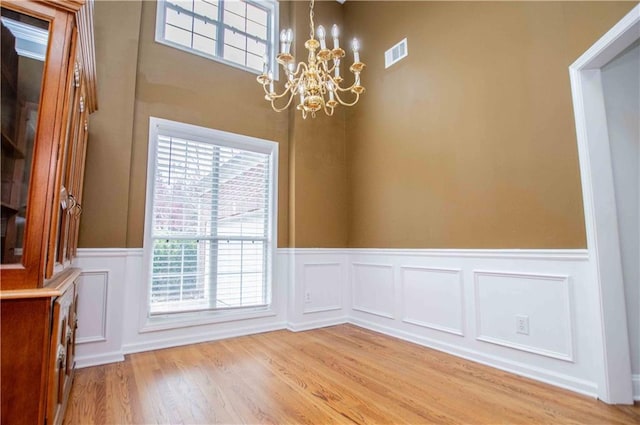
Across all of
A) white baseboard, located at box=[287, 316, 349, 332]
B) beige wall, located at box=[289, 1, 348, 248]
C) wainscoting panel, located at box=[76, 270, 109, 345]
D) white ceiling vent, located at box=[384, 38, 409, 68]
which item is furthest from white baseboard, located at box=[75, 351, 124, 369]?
white ceiling vent, located at box=[384, 38, 409, 68]

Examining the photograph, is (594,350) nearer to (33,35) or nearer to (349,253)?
(349,253)

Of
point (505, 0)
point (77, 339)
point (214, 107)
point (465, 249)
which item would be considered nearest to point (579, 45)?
point (505, 0)

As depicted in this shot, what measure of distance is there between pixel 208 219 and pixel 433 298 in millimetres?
2397

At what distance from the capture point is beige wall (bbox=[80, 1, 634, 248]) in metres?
2.34

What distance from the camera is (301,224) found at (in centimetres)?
390

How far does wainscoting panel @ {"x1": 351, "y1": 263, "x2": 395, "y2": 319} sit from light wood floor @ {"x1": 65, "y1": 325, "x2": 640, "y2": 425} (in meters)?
0.64

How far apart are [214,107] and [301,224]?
63.9 inches

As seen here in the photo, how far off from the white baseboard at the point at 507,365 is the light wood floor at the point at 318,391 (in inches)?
2.6

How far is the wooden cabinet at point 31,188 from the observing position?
1120 millimetres

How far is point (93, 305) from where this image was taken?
8.83ft

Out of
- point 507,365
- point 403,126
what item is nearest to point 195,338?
point 507,365

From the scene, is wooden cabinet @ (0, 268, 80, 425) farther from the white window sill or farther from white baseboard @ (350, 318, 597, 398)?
white baseboard @ (350, 318, 597, 398)

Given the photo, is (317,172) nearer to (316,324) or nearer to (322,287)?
(322,287)

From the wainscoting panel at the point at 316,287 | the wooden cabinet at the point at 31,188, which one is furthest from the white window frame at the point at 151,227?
the wooden cabinet at the point at 31,188
